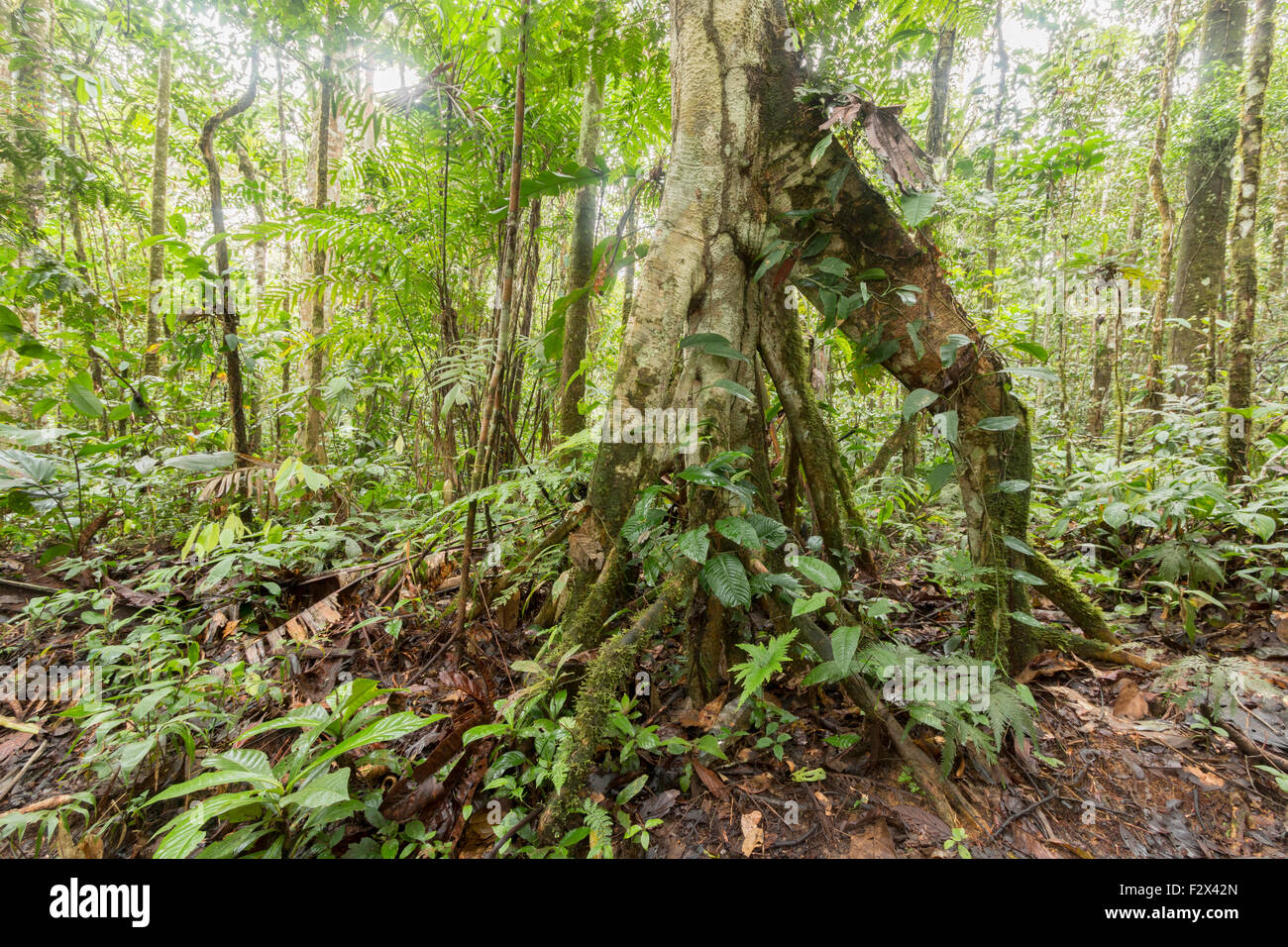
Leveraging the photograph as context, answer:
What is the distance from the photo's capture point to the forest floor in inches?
63.3

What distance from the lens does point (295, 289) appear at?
12.4 ft

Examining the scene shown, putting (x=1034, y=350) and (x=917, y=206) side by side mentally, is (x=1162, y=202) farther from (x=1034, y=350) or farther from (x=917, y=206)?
(x=917, y=206)

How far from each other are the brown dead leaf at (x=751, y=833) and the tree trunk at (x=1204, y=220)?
658cm

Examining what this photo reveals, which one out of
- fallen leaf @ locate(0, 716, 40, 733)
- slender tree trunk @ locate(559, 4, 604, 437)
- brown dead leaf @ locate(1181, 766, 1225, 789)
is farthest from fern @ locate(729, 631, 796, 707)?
fallen leaf @ locate(0, 716, 40, 733)

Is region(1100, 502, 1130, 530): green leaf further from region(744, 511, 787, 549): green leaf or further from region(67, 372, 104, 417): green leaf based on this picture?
region(67, 372, 104, 417): green leaf

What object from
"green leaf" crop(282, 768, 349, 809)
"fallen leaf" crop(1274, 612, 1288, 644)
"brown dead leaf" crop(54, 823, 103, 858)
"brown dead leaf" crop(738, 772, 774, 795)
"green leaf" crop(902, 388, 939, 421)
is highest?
"green leaf" crop(902, 388, 939, 421)

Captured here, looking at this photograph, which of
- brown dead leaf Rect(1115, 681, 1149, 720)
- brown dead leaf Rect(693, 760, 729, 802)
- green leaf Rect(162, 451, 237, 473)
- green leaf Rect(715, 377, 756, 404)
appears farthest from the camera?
green leaf Rect(162, 451, 237, 473)

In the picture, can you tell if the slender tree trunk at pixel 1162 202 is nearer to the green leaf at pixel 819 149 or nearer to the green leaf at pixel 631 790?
the green leaf at pixel 819 149

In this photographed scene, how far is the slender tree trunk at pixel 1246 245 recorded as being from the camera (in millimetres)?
3312

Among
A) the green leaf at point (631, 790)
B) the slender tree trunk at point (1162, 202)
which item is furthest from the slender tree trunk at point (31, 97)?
the slender tree trunk at point (1162, 202)

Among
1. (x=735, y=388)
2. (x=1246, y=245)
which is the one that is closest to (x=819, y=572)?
(x=735, y=388)

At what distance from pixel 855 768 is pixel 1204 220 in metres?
7.10

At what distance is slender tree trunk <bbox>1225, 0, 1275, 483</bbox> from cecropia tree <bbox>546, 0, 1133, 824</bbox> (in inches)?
85.8
